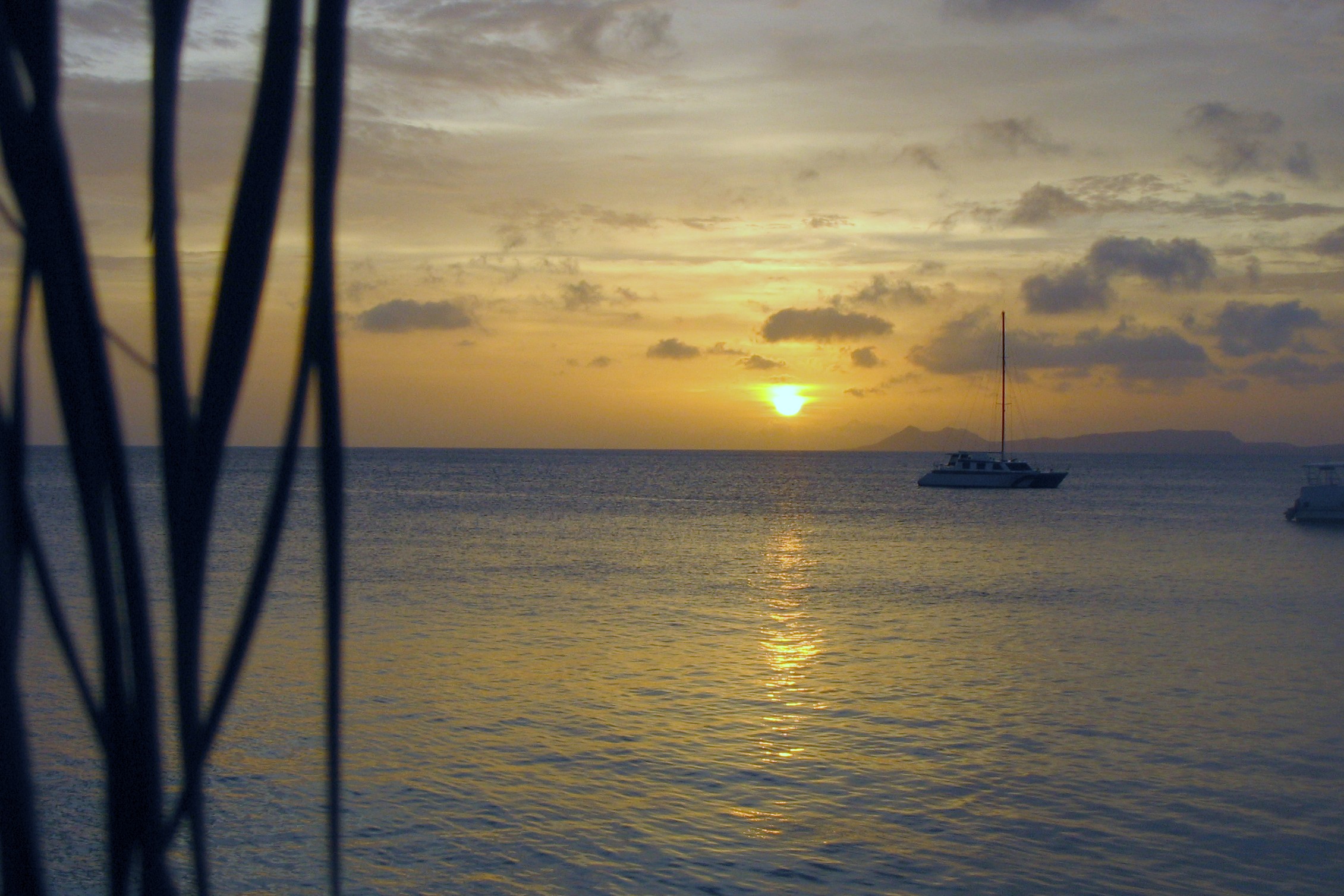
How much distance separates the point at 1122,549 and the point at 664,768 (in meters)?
32.9

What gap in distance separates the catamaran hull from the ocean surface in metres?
40.0

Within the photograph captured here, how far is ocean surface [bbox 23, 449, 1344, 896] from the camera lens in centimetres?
956

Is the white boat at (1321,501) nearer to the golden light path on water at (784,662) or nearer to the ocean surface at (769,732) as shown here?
the ocean surface at (769,732)

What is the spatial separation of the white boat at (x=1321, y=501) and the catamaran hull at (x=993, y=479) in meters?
21.0

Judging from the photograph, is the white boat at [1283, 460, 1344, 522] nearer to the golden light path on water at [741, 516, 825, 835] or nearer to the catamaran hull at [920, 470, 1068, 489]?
the catamaran hull at [920, 470, 1068, 489]

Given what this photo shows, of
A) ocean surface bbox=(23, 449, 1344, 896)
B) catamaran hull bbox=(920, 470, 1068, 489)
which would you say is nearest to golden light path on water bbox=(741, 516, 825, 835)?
ocean surface bbox=(23, 449, 1344, 896)

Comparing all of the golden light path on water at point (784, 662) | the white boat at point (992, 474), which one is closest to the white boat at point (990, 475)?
the white boat at point (992, 474)

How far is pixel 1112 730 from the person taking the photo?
47.0 ft

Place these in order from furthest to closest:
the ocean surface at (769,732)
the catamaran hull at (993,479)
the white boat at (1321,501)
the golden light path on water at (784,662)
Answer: the catamaran hull at (993,479), the white boat at (1321,501), the golden light path on water at (784,662), the ocean surface at (769,732)

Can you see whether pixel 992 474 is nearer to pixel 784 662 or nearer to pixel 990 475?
pixel 990 475

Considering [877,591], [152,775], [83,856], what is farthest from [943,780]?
[877,591]

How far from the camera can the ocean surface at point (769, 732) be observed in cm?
956

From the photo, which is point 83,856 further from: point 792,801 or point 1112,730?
point 1112,730

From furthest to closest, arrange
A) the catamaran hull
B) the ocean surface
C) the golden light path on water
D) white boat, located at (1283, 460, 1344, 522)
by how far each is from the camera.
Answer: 1. the catamaran hull
2. white boat, located at (1283, 460, 1344, 522)
3. the golden light path on water
4. the ocean surface
